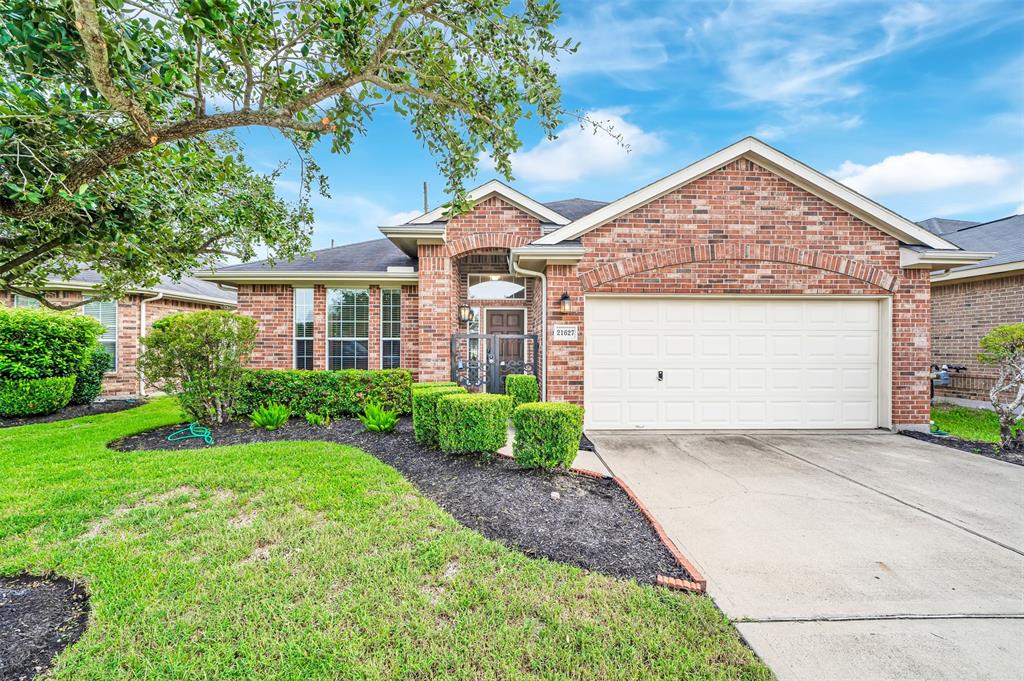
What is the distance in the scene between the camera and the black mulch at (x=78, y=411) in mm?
8314

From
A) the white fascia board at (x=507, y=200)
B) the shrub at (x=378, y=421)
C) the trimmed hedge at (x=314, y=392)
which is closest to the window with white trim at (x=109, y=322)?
the trimmed hedge at (x=314, y=392)

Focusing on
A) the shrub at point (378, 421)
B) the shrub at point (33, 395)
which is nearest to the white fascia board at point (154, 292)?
the shrub at point (33, 395)

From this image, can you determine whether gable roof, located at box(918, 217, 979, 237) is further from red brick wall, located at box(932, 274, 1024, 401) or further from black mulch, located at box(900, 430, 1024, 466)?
black mulch, located at box(900, 430, 1024, 466)

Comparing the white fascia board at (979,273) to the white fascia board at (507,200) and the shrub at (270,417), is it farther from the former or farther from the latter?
the shrub at (270,417)

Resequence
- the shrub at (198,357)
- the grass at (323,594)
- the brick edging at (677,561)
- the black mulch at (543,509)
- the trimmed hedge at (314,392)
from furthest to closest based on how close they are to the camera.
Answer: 1. the trimmed hedge at (314,392)
2. the shrub at (198,357)
3. the black mulch at (543,509)
4. the brick edging at (677,561)
5. the grass at (323,594)

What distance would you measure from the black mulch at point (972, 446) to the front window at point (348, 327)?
11.3 metres

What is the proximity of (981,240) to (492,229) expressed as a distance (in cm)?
1293

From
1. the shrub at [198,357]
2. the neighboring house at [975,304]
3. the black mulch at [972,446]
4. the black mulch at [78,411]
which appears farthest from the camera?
the neighboring house at [975,304]

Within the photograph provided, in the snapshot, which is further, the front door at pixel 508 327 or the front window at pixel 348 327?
the front door at pixel 508 327

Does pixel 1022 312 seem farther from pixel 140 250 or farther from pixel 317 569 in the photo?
pixel 140 250

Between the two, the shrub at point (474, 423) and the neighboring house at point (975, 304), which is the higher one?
the neighboring house at point (975, 304)

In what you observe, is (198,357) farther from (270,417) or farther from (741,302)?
(741,302)

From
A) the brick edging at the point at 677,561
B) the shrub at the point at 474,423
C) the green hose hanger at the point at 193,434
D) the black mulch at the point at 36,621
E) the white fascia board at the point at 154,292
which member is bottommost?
the black mulch at the point at 36,621

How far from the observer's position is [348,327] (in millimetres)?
10523
